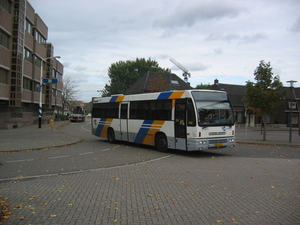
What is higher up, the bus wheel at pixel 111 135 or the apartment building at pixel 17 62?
the apartment building at pixel 17 62

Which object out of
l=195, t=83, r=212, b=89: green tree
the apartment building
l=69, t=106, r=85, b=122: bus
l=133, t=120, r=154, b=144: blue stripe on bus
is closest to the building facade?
l=69, t=106, r=85, b=122: bus

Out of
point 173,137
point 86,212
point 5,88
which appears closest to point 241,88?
point 5,88

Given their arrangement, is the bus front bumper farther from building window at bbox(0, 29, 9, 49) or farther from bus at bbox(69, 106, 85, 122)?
bus at bbox(69, 106, 85, 122)

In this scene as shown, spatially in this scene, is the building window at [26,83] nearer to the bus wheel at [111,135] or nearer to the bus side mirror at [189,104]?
the bus wheel at [111,135]

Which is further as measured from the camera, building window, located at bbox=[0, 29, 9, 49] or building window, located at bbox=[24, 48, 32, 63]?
building window, located at bbox=[24, 48, 32, 63]

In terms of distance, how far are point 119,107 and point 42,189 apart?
10850mm

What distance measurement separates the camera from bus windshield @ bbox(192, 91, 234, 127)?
1238 cm

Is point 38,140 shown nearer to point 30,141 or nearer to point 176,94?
point 30,141

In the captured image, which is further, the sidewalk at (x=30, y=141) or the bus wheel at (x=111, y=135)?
the bus wheel at (x=111, y=135)

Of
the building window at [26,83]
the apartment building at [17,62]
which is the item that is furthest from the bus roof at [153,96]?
the building window at [26,83]

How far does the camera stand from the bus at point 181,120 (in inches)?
486

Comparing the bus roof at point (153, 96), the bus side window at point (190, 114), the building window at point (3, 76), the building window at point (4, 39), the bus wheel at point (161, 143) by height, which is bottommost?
the bus wheel at point (161, 143)

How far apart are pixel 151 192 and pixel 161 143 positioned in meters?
7.68

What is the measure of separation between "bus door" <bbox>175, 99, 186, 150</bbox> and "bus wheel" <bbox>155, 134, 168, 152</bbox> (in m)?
0.92
